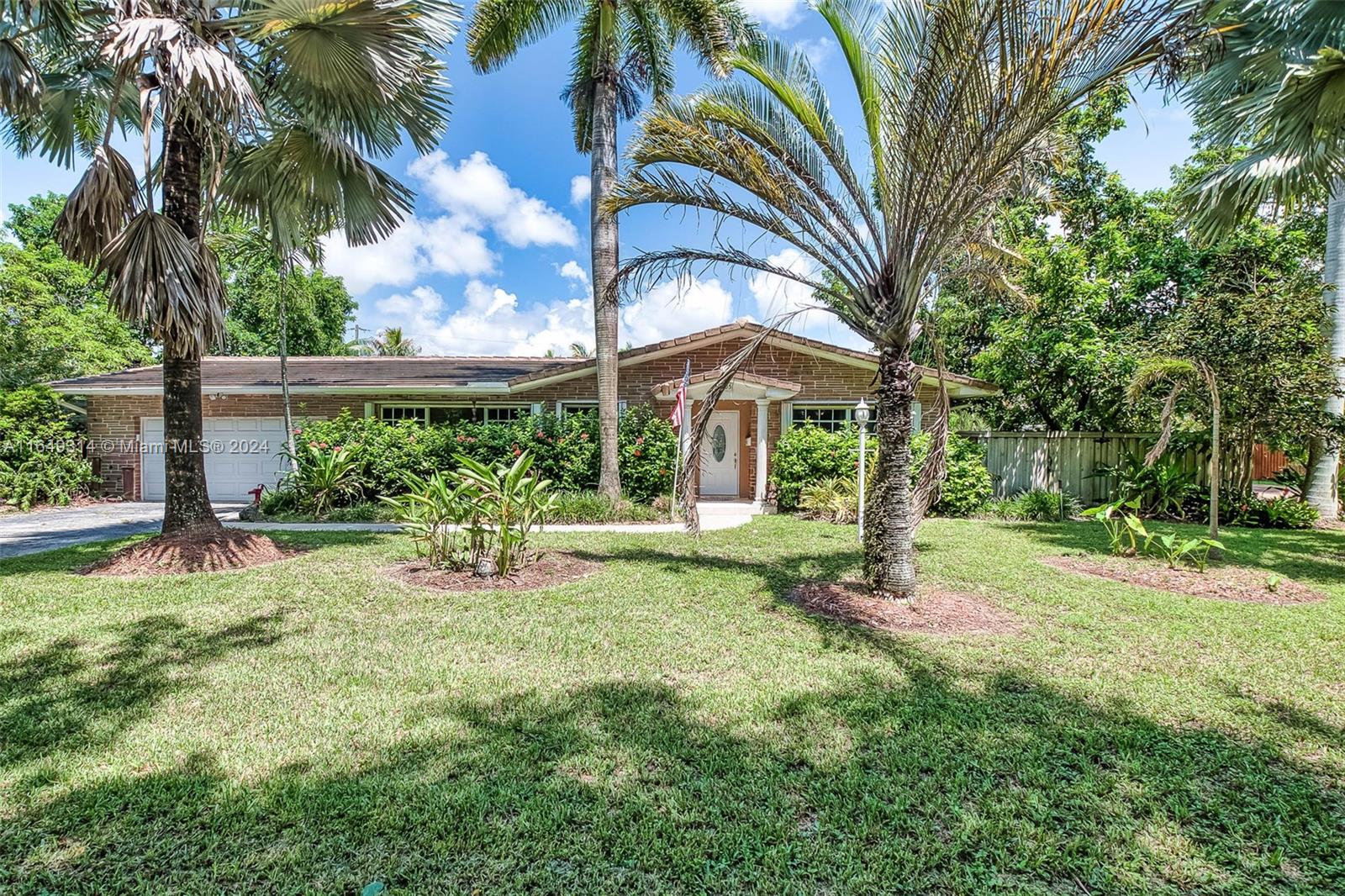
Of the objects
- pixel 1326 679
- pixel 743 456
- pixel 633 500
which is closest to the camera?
pixel 1326 679

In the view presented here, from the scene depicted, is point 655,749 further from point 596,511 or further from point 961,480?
point 961,480

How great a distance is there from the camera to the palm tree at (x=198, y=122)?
6.33 m

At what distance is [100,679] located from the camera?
4.16 m

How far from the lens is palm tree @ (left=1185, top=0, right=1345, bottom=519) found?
245 inches

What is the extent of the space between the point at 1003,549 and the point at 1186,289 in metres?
10.5

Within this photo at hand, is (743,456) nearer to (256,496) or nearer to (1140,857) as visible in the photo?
(256,496)

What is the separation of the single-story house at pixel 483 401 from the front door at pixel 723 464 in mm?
23

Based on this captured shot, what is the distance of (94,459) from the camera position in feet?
50.7

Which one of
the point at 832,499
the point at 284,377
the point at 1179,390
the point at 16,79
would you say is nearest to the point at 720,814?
the point at 1179,390

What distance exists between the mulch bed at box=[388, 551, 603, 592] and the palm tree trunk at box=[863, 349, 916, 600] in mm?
3555

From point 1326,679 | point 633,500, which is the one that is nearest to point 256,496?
point 633,500

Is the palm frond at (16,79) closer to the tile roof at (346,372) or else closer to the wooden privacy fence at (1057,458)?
the tile roof at (346,372)

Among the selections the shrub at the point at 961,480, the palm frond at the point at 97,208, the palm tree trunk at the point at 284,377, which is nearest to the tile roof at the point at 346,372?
the palm tree trunk at the point at 284,377

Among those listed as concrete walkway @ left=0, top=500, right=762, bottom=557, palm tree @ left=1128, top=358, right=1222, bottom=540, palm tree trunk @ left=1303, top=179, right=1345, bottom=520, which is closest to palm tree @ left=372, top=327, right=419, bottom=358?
concrete walkway @ left=0, top=500, right=762, bottom=557
